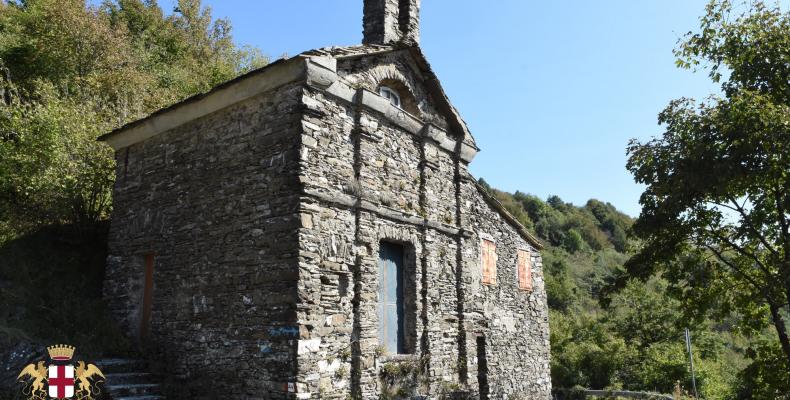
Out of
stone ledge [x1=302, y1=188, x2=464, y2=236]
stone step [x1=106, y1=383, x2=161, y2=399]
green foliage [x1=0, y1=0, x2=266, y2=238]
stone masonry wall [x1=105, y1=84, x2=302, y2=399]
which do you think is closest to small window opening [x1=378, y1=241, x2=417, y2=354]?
stone ledge [x1=302, y1=188, x2=464, y2=236]

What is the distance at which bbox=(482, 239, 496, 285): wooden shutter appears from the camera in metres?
12.5

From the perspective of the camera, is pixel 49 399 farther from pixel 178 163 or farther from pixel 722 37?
pixel 722 37

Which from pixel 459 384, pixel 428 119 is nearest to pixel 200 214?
pixel 428 119

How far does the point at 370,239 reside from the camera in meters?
8.78

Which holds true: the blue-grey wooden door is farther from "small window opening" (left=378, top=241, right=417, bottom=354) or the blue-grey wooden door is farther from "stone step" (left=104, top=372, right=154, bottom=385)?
"stone step" (left=104, top=372, right=154, bottom=385)

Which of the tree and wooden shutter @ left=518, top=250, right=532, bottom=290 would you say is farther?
wooden shutter @ left=518, top=250, right=532, bottom=290

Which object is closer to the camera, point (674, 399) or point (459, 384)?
point (459, 384)

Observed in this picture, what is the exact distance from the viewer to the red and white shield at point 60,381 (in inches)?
282

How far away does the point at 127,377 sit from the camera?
8.35 metres

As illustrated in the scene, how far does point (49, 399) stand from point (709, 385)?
19.1 m

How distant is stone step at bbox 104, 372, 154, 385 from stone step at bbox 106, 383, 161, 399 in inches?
6.9

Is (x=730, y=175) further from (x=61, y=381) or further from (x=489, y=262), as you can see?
(x=61, y=381)

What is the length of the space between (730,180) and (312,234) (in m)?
6.77

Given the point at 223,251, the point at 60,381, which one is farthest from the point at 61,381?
the point at 223,251
